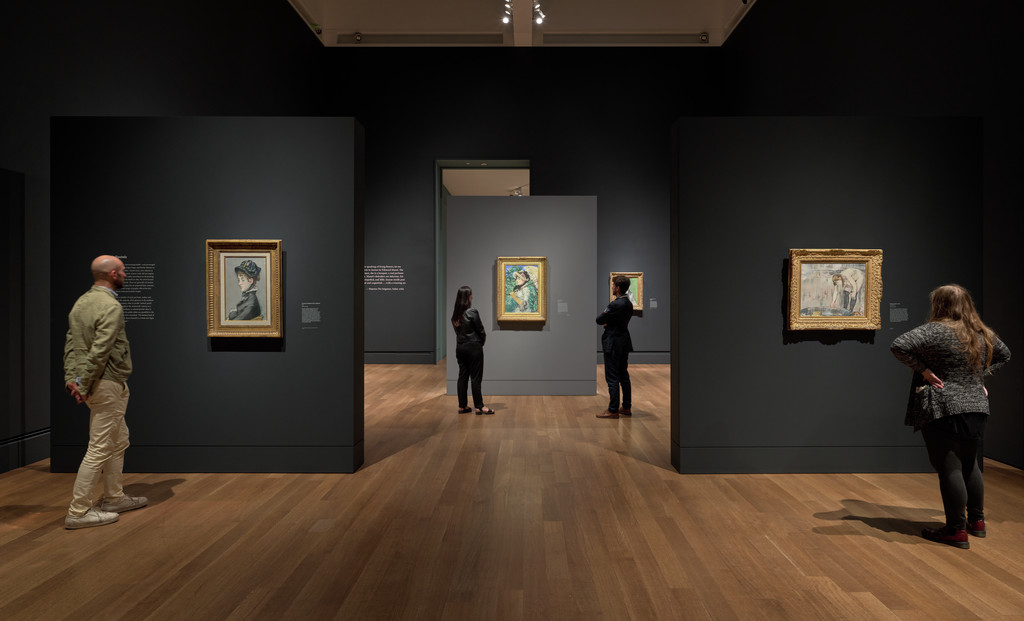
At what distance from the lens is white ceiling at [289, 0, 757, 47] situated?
16.3 metres

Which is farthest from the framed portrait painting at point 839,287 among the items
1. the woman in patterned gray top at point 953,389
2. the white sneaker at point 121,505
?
the white sneaker at point 121,505

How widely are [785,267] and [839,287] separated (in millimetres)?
589

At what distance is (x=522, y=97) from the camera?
55.7 ft

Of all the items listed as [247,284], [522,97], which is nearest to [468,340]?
[247,284]

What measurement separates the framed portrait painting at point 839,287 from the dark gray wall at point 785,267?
0.52 feet

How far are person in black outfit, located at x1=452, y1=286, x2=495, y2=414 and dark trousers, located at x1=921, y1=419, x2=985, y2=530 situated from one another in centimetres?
644

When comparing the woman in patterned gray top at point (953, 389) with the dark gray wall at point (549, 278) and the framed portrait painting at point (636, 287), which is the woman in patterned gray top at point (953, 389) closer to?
the dark gray wall at point (549, 278)

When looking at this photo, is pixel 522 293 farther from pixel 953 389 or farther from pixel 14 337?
pixel 953 389

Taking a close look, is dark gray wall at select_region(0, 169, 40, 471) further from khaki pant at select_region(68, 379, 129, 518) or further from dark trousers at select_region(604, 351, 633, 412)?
dark trousers at select_region(604, 351, 633, 412)

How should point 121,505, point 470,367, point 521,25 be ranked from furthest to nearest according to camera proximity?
point 521,25
point 470,367
point 121,505

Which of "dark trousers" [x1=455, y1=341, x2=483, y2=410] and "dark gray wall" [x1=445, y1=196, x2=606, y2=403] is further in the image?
"dark gray wall" [x1=445, y1=196, x2=606, y2=403]

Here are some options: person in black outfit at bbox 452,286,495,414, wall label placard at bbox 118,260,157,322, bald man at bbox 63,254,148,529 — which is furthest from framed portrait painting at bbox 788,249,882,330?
wall label placard at bbox 118,260,157,322

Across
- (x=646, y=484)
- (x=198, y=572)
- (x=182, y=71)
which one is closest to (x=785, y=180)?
(x=646, y=484)

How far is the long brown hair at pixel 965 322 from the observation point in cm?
448
